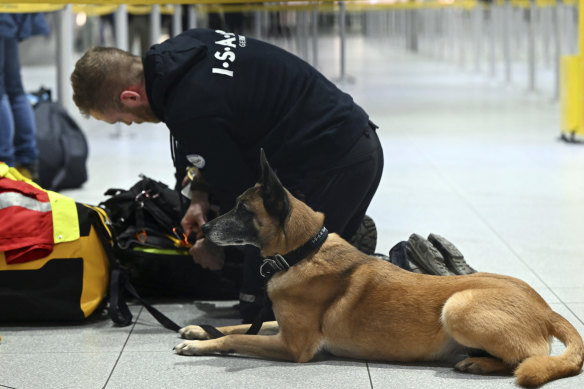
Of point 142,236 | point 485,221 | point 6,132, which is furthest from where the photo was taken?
point 6,132

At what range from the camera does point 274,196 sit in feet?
9.98

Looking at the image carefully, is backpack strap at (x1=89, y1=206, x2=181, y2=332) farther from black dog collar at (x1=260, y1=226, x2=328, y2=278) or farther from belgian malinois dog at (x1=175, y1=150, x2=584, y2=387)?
black dog collar at (x1=260, y1=226, x2=328, y2=278)

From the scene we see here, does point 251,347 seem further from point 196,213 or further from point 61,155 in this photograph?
point 61,155

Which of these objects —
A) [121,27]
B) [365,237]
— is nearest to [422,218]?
Result: [365,237]

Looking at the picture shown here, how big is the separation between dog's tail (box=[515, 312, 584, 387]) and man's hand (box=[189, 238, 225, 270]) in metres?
1.30

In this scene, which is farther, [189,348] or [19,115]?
[19,115]

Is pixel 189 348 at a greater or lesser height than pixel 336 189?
lesser

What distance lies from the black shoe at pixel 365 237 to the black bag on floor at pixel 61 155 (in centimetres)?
270

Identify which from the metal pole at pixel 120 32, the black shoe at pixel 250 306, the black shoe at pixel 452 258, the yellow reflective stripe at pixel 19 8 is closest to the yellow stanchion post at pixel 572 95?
the metal pole at pixel 120 32

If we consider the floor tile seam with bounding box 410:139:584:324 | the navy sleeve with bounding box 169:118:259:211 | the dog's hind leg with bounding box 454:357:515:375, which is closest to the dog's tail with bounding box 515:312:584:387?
the dog's hind leg with bounding box 454:357:515:375

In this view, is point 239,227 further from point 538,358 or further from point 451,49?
point 451,49

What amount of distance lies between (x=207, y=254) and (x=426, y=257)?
2.70 feet

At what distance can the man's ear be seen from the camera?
3496 millimetres

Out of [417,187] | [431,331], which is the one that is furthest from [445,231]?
[431,331]
